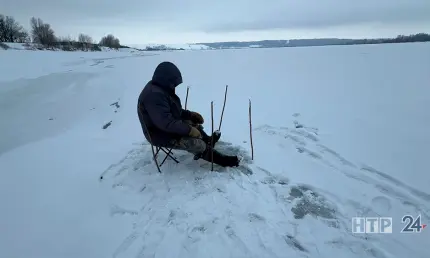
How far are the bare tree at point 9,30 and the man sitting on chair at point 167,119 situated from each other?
222ft

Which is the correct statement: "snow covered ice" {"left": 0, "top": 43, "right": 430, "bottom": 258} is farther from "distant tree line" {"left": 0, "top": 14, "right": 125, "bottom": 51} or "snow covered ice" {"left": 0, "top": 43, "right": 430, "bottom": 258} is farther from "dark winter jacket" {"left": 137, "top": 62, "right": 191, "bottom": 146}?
"distant tree line" {"left": 0, "top": 14, "right": 125, "bottom": 51}

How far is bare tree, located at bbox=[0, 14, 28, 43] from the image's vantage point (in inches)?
2224

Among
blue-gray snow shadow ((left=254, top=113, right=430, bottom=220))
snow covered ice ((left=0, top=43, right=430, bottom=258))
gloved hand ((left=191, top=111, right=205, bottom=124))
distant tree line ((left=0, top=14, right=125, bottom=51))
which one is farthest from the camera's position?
distant tree line ((left=0, top=14, right=125, bottom=51))

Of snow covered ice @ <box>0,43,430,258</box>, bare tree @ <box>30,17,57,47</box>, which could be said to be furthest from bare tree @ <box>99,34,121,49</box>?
snow covered ice @ <box>0,43,430,258</box>

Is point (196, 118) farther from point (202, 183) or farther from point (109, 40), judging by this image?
point (109, 40)

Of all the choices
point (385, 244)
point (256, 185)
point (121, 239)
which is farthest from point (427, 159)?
point (121, 239)

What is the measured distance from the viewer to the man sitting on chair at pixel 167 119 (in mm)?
3818

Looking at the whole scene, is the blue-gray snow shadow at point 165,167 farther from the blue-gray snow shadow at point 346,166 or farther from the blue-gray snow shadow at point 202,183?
the blue-gray snow shadow at point 346,166

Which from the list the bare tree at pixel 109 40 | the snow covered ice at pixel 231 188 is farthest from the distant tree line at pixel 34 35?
the snow covered ice at pixel 231 188

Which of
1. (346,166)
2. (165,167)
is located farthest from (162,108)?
(346,166)

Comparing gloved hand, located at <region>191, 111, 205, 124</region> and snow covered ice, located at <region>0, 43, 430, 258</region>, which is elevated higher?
gloved hand, located at <region>191, 111, 205, 124</region>

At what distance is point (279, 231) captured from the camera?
301 centimetres

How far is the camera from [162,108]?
3.80 metres

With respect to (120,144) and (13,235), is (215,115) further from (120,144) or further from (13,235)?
(13,235)
